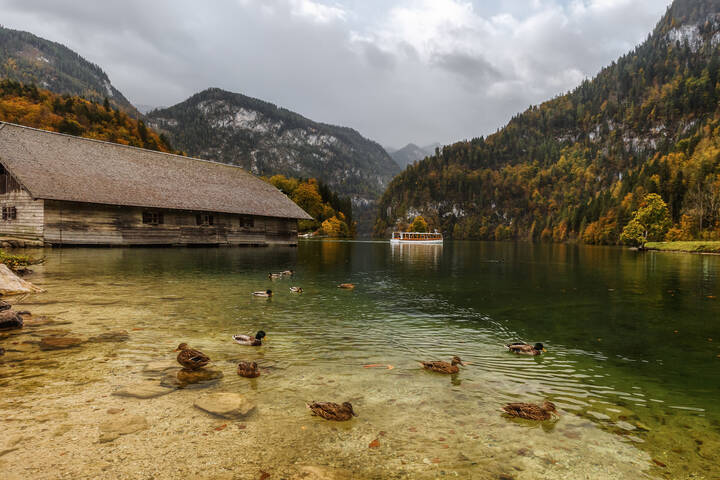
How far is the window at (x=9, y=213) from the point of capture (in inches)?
1375

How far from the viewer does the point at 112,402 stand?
529cm

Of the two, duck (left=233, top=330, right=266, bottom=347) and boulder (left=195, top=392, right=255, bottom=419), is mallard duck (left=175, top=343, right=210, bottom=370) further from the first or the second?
duck (left=233, top=330, right=266, bottom=347)

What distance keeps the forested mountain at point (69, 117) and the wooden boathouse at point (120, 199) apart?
48.7m

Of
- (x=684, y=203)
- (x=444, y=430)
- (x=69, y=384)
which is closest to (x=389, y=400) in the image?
(x=444, y=430)

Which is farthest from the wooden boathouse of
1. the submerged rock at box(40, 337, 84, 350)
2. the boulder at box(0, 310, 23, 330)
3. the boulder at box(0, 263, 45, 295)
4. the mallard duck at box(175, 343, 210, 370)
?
the mallard duck at box(175, 343, 210, 370)

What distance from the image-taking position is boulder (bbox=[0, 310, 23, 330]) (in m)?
8.41

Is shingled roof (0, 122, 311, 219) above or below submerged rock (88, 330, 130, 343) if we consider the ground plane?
above

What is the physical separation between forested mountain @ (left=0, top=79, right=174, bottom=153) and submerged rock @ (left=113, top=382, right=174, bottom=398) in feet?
309

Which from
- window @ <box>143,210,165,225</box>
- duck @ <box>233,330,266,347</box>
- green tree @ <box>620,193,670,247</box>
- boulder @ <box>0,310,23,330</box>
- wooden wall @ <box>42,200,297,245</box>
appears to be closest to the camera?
duck @ <box>233,330,266,347</box>

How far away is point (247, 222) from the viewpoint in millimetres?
48906

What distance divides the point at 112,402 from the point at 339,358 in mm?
3864

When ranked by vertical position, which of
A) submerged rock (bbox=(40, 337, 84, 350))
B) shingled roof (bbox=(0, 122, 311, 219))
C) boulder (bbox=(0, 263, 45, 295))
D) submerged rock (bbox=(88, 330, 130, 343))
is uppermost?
shingled roof (bbox=(0, 122, 311, 219))

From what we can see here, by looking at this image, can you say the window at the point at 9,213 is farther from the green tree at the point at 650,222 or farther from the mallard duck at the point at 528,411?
the green tree at the point at 650,222

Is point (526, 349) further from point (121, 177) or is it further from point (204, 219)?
point (121, 177)
